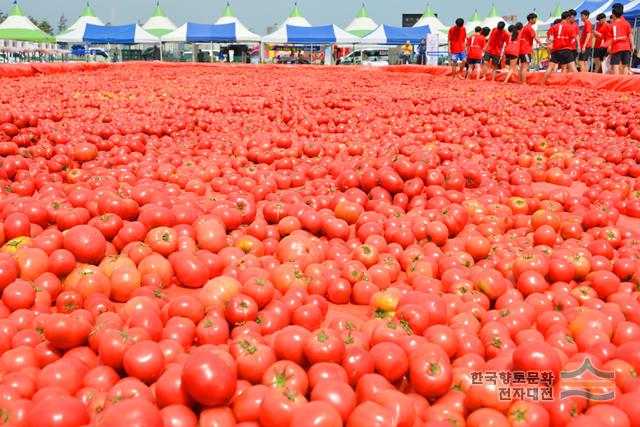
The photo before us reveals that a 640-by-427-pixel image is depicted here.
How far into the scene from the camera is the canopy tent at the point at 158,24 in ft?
159

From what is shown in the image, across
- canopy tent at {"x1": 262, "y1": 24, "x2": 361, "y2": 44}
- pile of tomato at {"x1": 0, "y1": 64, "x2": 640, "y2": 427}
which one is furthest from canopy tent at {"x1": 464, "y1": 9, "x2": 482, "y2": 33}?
pile of tomato at {"x1": 0, "y1": 64, "x2": 640, "y2": 427}

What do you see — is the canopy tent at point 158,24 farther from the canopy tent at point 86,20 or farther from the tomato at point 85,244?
the tomato at point 85,244

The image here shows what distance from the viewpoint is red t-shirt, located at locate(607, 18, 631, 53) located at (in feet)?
53.1

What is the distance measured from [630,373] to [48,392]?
2637 millimetres

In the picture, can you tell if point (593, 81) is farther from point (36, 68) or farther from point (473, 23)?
point (473, 23)

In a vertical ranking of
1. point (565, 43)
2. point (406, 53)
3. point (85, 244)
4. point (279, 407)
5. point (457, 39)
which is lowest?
point (279, 407)

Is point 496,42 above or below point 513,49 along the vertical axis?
above

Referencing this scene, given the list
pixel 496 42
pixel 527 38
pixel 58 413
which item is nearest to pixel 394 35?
pixel 496 42

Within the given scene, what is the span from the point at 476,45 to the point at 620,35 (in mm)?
5268

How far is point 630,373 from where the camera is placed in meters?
2.49

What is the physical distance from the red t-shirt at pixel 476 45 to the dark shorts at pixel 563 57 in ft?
9.41

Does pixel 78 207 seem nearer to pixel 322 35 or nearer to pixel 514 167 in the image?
pixel 514 167

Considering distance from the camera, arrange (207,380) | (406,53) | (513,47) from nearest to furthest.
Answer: (207,380) → (513,47) → (406,53)

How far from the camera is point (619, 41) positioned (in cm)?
1642
